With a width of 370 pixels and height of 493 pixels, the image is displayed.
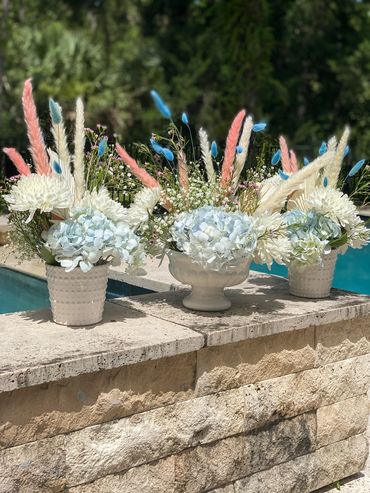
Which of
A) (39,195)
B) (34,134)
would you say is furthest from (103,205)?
(34,134)

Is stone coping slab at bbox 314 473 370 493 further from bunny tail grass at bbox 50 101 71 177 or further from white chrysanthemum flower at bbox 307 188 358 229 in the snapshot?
bunny tail grass at bbox 50 101 71 177

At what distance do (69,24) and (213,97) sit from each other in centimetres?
655

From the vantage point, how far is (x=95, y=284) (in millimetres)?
2539

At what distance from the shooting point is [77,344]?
2.38m

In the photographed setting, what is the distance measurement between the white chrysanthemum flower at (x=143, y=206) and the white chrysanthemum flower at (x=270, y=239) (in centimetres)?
40

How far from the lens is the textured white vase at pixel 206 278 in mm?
2693

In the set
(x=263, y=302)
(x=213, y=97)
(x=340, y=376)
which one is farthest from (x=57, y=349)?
(x=213, y=97)

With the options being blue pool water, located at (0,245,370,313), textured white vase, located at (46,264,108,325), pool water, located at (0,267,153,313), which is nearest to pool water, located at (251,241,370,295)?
blue pool water, located at (0,245,370,313)

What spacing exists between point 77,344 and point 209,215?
2.19 feet

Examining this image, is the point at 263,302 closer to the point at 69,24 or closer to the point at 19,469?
the point at 19,469

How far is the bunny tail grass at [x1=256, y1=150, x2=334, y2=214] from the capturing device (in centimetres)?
273

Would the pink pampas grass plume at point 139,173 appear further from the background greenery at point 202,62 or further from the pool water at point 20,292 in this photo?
the background greenery at point 202,62

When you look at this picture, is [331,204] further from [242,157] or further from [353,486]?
[353,486]

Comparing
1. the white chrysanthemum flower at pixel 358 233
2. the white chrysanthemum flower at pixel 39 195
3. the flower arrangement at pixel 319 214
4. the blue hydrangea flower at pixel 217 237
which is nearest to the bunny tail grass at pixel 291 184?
the flower arrangement at pixel 319 214
